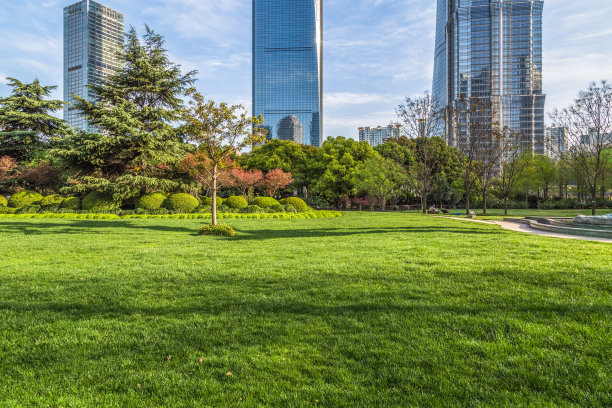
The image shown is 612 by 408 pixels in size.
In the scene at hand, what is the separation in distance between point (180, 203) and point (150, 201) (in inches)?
75.5

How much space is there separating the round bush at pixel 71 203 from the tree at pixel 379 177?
22.2 m

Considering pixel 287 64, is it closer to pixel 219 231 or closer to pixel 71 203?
pixel 71 203

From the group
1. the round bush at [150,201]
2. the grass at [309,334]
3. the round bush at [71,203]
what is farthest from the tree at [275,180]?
the grass at [309,334]

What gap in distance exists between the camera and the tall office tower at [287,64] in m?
94.4

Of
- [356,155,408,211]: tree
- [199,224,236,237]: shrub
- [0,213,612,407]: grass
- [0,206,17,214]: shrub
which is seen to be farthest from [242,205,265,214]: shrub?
[0,213,612,407]: grass

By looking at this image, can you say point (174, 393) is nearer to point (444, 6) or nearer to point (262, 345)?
point (262, 345)

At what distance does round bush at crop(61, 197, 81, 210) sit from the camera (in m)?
20.7

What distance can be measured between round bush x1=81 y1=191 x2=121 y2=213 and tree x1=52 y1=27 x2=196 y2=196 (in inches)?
39.5

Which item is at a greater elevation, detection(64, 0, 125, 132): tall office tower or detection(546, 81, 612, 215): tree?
detection(64, 0, 125, 132): tall office tower

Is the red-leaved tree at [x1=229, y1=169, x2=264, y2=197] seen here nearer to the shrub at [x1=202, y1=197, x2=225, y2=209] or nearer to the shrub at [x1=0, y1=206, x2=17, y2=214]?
the shrub at [x1=202, y1=197, x2=225, y2=209]

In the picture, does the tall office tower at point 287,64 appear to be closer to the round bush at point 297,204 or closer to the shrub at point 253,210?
the round bush at point 297,204

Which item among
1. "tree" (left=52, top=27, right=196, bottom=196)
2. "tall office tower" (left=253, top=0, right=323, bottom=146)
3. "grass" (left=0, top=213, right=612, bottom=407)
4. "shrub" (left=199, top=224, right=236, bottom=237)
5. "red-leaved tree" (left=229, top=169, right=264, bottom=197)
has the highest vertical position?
"tall office tower" (left=253, top=0, right=323, bottom=146)

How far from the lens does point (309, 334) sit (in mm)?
2807

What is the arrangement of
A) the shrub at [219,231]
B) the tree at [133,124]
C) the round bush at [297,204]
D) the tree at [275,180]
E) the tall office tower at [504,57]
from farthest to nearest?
the tall office tower at [504,57], the tree at [275,180], the round bush at [297,204], the tree at [133,124], the shrub at [219,231]
